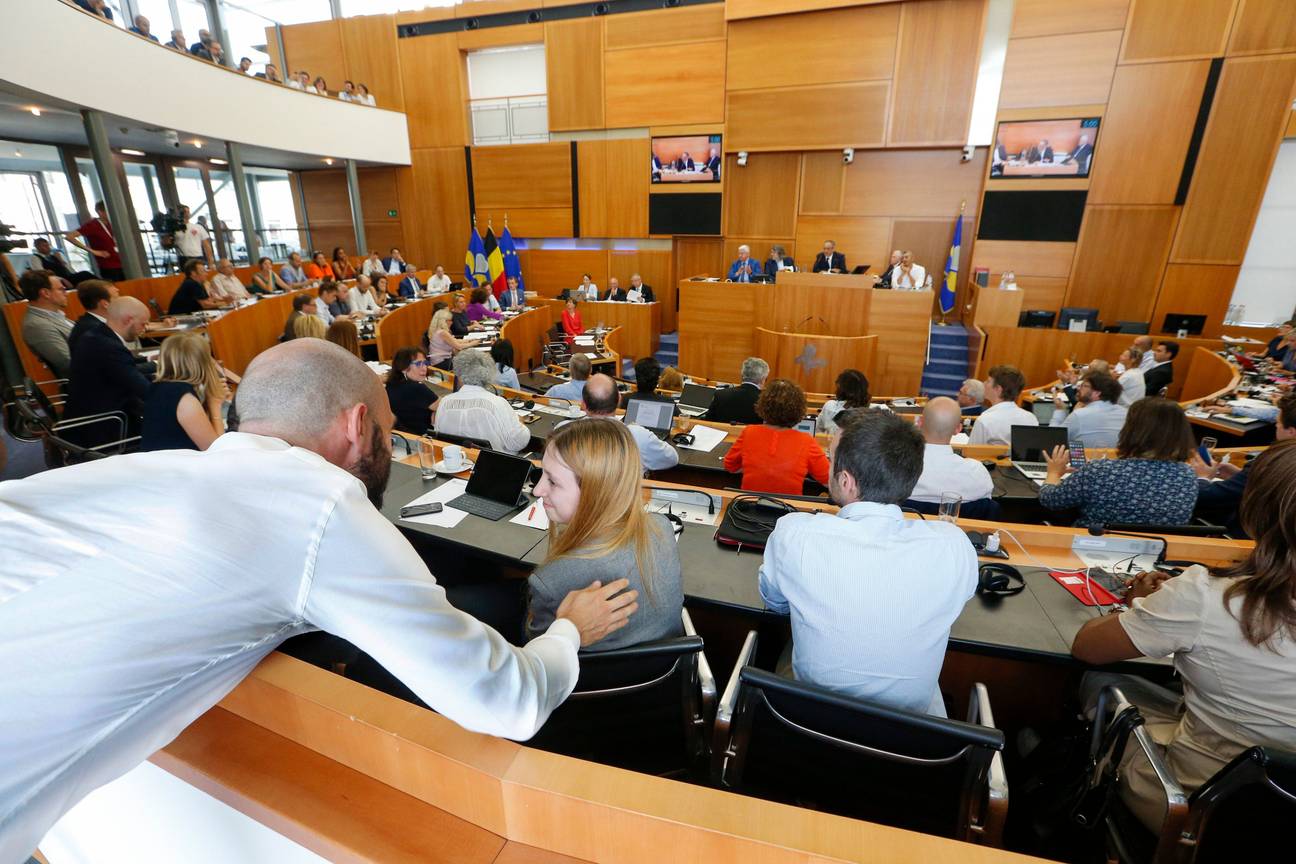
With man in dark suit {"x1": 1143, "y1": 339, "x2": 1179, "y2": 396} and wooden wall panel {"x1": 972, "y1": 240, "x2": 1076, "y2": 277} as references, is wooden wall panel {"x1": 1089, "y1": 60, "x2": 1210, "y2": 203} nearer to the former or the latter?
wooden wall panel {"x1": 972, "y1": 240, "x2": 1076, "y2": 277}

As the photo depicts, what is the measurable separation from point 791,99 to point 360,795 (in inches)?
442

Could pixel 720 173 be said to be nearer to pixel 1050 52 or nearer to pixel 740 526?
pixel 1050 52

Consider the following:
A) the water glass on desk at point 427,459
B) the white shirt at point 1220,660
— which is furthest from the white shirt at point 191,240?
the white shirt at point 1220,660

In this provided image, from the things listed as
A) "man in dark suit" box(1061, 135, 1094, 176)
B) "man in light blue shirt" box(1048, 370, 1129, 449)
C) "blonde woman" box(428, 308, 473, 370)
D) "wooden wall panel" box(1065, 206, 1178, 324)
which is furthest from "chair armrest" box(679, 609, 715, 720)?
"man in dark suit" box(1061, 135, 1094, 176)

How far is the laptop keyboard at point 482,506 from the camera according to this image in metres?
2.57

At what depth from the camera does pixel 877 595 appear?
1460mm

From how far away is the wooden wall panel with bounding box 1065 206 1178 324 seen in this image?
8422 mm

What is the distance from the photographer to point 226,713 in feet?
3.34

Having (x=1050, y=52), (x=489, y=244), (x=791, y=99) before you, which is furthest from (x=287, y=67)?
(x=1050, y=52)

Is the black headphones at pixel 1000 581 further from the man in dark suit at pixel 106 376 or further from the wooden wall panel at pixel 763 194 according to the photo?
the wooden wall panel at pixel 763 194

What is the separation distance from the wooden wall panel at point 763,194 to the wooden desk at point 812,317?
9.05 feet

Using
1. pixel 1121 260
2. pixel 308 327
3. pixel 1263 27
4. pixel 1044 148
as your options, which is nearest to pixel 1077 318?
pixel 1121 260

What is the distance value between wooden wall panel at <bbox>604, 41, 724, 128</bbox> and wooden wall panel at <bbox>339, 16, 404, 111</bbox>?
4.75 m

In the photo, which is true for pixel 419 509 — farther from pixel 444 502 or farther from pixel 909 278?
pixel 909 278
